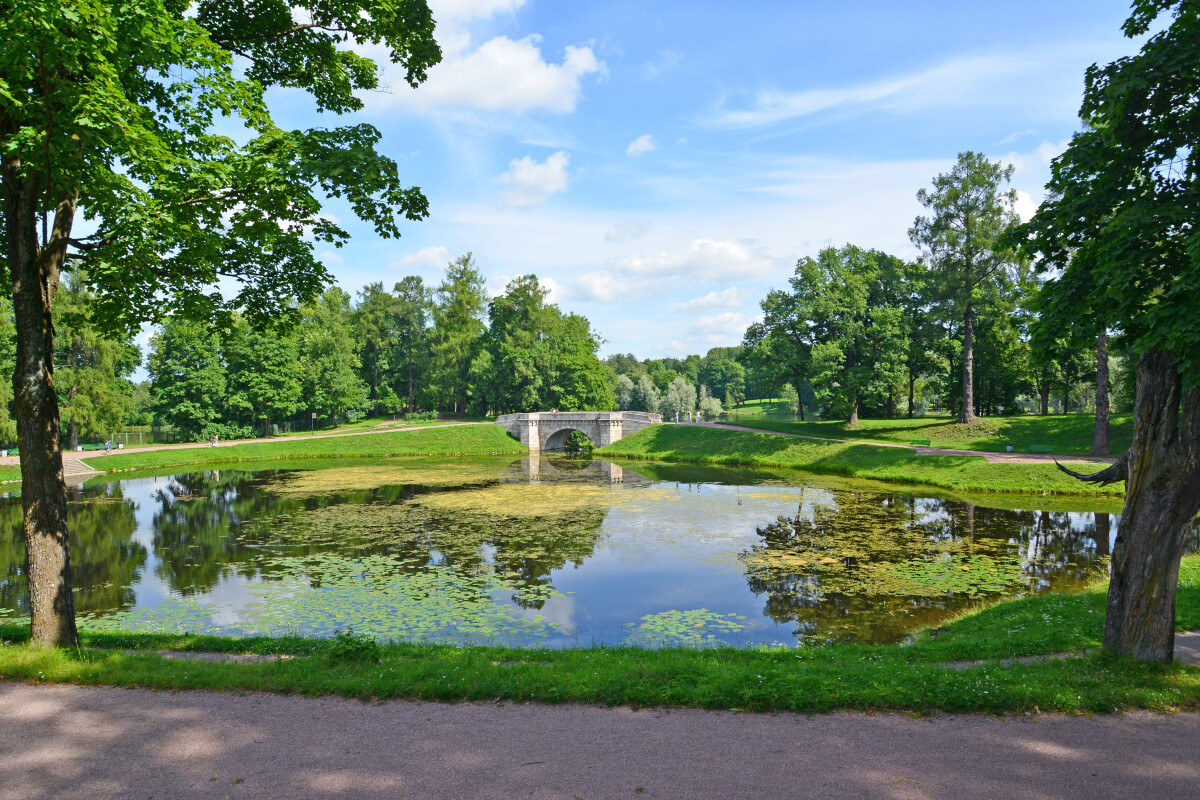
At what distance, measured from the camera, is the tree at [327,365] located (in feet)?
202

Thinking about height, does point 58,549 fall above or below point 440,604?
above

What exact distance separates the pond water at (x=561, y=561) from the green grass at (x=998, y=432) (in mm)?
10080

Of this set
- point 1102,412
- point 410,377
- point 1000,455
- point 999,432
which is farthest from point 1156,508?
point 410,377

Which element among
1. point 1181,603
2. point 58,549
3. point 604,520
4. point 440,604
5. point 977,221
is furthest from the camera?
point 977,221

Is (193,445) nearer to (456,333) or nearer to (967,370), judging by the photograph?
(456,333)

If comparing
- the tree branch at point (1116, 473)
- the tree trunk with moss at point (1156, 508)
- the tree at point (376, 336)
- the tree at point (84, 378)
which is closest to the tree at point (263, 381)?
the tree at point (84, 378)

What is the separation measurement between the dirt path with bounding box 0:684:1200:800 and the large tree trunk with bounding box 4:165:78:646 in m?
1.95

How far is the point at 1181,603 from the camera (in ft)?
34.2

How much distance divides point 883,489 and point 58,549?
1169 inches

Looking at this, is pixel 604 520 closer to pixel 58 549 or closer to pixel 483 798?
pixel 58 549

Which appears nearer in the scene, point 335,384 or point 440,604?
point 440,604

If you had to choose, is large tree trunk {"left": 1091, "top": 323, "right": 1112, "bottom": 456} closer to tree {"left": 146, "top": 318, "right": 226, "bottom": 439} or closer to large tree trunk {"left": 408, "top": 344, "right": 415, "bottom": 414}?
tree {"left": 146, "top": 318, "right": 226, "bottom": 439}

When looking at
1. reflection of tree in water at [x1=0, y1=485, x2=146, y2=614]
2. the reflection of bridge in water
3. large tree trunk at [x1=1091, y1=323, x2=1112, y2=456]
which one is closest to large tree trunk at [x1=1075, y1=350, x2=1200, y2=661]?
reflection of tree in water at [x1=0, y1=485, x2=146, y2=614]

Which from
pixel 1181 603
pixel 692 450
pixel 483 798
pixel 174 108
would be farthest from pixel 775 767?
pixel 692 450
